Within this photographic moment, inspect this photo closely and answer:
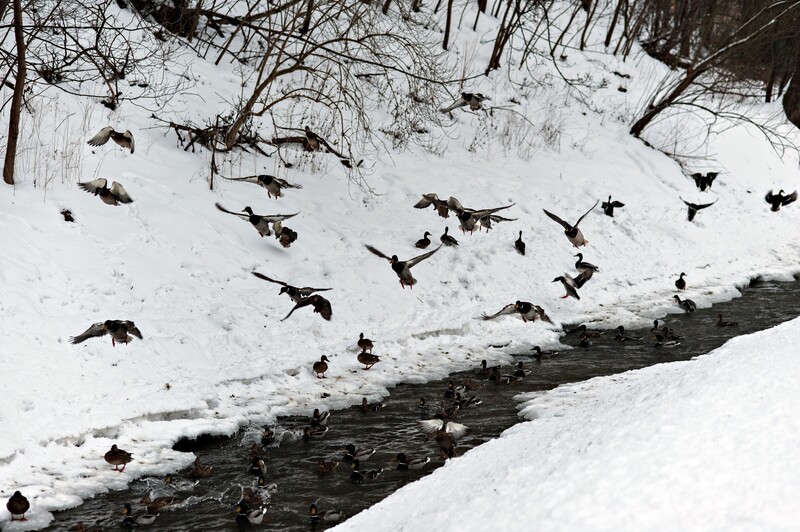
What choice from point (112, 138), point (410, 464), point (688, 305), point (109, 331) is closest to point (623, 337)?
point (688, 305)

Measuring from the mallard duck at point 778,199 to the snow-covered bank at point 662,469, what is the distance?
→ 15.2m

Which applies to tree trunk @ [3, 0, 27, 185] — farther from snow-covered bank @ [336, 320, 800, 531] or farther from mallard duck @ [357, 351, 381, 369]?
snow-covered bank @ [336, 320, 800, 531]

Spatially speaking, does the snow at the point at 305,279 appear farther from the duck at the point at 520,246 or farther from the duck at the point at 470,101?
the duck at the point at 470,101

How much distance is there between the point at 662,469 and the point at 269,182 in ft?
32.1

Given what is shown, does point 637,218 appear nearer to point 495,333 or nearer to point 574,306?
point 574,306

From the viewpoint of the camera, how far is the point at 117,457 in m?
7.56

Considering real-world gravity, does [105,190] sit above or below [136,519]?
above

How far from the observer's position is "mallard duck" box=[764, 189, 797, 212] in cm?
2025

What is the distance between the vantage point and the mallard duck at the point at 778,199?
2025 cm

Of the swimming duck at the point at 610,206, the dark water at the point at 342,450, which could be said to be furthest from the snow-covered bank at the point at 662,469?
the swimming duck at the point at 610,206

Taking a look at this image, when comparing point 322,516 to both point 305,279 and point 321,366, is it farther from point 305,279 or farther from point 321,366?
point 305,279

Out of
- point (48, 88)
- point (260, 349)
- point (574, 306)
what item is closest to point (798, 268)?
point (574, 306)

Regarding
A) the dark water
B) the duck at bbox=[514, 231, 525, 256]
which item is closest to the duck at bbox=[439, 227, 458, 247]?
the duck at bbox=[514, 231, 525, 256]

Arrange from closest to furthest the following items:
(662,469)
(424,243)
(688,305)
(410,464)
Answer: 1. (662,469)
2. (410,464)
3. (424,243)
4. (688,305)
